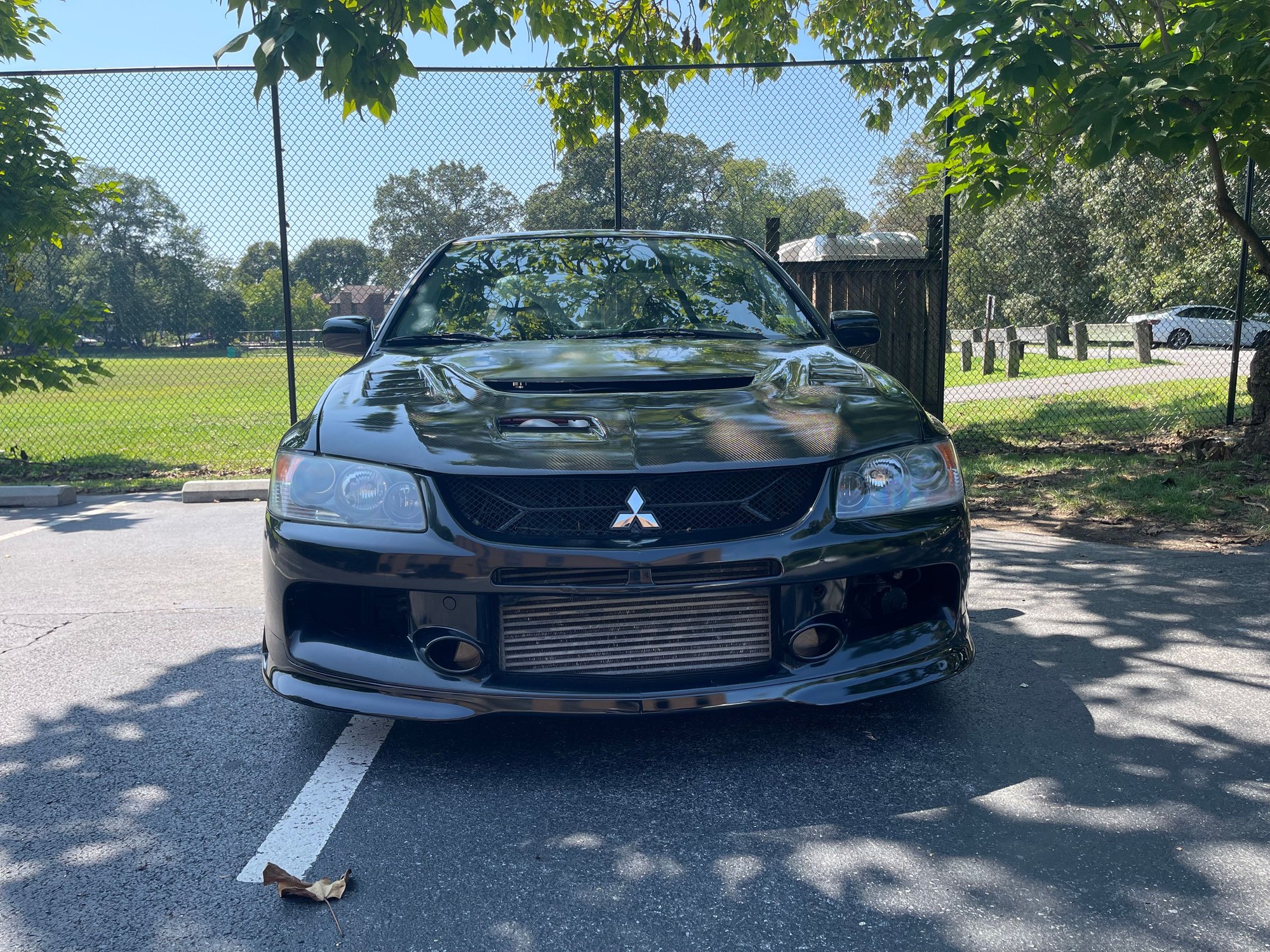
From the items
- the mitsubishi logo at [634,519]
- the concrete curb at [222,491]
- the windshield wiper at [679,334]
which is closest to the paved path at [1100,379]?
the concrete curb at [222,491]

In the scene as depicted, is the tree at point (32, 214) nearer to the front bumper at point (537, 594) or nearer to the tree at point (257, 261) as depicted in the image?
the tree at point (257, 261)

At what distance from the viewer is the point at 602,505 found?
279 centimetres

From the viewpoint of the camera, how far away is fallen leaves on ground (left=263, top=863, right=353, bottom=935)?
2.24 metres

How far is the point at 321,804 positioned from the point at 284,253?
7.09 m

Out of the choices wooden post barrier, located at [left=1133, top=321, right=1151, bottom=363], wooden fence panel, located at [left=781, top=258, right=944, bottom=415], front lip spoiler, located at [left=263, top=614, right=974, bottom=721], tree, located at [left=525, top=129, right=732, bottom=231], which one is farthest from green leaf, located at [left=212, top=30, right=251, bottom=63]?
wooden post barrier, located at [left=1133, top=321, right=1151, bottom=363]

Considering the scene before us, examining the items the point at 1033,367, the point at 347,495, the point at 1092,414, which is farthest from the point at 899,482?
the point at 1033,367

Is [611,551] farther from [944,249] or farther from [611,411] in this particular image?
[944,249]

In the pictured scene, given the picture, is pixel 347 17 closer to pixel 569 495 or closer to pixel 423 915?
pixel 569 495

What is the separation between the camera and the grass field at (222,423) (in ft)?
31.9

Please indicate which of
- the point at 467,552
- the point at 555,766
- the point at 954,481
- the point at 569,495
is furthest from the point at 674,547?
the point at 954,481

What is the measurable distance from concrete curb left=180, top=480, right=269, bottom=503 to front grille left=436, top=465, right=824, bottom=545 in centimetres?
592

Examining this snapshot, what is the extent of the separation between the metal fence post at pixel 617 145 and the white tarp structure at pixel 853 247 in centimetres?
186

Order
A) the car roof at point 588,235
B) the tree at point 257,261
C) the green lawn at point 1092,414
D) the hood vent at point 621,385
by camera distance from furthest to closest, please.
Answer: the green lawn at point 1092,414 → the tree at point 257,261 → the car roof at point 588,235 → the hood vent at point 621,385

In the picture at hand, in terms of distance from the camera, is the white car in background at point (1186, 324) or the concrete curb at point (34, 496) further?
the white car in background at point (1186, 324)
